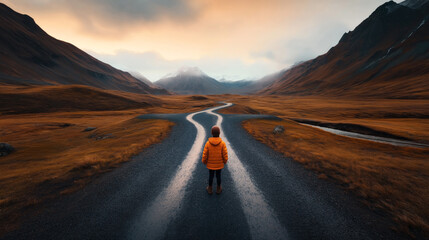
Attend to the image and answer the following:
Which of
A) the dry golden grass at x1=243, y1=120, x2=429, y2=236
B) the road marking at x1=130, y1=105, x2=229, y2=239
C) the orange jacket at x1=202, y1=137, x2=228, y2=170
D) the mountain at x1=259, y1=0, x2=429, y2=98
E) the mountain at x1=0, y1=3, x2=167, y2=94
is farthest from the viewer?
the mountain at x1=0, y1=3, x2=167, y2=94

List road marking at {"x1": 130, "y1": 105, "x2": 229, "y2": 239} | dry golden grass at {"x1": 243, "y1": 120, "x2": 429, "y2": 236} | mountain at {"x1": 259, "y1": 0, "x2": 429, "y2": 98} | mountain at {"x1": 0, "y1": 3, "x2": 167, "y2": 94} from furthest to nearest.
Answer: mountain at {"x1": 0, "y1": 3, "x2": 167, "y2": 94}
mountain at {"x1": 259, "y1": 0, "x2": 429, "y2": 98}
dry golden grass at {"x1": 243, "y1": 120, "x2": 429, "y2": 236}
road marking at {"x1": 130, "y1": 105, "x2": 229, "y2": 239}

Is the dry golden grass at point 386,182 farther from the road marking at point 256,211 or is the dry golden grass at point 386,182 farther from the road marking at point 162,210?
the road marking at point 162,210

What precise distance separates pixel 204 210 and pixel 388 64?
8117 inches

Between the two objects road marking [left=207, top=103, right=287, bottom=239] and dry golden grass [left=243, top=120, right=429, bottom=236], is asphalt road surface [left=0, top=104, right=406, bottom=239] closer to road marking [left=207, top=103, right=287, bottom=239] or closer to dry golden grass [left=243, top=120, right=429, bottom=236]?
road marking [left=207, top=103, right=287, bottom=239]

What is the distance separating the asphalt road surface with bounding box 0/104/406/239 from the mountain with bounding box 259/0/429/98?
11488 centimetres

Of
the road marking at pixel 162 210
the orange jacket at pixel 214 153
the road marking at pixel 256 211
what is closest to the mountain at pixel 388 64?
the road marking at pixel 256 211

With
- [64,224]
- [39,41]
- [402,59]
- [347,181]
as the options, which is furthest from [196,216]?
[39,41]

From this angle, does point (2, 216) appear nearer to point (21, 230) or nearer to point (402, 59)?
point (21, 230)

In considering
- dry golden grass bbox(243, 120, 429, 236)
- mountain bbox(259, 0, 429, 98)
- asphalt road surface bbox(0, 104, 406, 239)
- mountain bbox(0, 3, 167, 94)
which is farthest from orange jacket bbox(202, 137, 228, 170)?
mountain bbox(0, 3, 167, 94)

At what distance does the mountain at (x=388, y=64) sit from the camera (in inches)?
3972

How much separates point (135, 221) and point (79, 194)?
3192 millimetres

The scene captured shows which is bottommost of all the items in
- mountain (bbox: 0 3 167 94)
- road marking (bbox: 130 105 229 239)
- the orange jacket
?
road marking (bbox: 130 105 229 239)

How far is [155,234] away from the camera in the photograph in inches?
170

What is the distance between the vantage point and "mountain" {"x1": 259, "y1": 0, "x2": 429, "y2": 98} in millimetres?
100894
